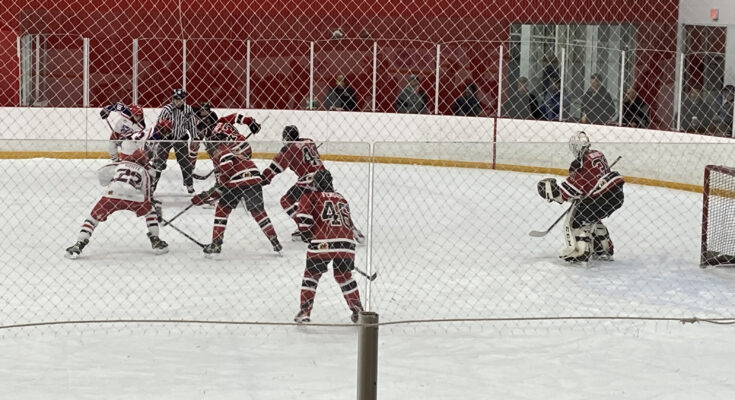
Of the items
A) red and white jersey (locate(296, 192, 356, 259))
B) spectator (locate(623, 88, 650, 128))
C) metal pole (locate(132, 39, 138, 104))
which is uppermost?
metal pole (locate(132, 39, 138, 104))

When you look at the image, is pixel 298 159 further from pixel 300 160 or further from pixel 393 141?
pixel 393 141

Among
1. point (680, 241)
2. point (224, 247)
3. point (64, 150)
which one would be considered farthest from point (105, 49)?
point (680, 241)

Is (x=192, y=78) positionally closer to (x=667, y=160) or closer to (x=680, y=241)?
(x=667, y=160)

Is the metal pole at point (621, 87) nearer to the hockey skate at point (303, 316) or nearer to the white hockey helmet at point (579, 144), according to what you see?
the white hockey helmet at point (579, 144)

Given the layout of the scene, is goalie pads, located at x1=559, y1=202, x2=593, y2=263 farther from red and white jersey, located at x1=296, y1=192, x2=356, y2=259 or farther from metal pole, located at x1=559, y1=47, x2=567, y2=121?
metal pole, located at x1=559, y1=47, x2=567, y2=121

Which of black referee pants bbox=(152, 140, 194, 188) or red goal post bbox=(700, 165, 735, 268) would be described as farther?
black referee pants bbox=(152, 140, 194, 188)

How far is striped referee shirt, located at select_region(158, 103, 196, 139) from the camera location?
11359 millimetres

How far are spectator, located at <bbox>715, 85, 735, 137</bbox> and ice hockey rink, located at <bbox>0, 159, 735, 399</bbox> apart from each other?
126 cm

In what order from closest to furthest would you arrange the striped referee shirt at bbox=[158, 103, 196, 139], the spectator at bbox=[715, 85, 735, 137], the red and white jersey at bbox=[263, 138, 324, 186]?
the red and white jersey at bbox=[263, 138, 324, 186] → the striped referee shirt at bbox=[158, 103, 196, 139] → the spectator at bbox=[715, 85, 735, 137]

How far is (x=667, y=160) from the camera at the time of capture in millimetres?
11227

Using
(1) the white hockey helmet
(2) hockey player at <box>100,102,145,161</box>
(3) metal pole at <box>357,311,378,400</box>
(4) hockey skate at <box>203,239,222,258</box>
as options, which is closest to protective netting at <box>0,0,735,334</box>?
(4) hockey skate at <box>203,239,222,258</box>

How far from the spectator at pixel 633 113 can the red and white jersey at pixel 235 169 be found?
552cm

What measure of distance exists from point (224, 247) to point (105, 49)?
6.30 meters

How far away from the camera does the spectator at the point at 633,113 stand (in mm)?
12844
